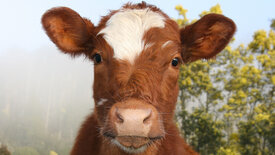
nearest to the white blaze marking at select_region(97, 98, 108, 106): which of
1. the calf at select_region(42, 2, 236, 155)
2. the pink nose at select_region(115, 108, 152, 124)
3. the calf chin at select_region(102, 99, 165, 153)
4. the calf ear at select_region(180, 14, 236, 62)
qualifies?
the calf at select_region(42, 2, 236, 155)

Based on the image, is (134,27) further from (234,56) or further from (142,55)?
(234,56)

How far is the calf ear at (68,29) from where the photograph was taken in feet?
17.0

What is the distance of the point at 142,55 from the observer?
4.41 meters

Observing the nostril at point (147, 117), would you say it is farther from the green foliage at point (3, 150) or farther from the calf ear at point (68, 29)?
the green foliage at point (3, 150)

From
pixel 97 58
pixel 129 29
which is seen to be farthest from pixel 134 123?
pixel 129 29

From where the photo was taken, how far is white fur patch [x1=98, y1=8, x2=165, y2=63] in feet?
14.7

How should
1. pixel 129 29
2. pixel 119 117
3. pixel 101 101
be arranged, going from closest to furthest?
pixel 119 117, pixel 101 101, pixel 129 29

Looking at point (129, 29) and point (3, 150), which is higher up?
point (129, 29)

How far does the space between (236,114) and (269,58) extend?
187 inches

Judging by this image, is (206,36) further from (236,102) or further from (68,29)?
(236,102)

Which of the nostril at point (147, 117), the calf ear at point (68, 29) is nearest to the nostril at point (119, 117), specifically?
the nostril at point (147, 117)

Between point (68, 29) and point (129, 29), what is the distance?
125 cm

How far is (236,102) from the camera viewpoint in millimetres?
21906

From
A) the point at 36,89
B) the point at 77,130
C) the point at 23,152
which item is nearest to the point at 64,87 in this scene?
the point at 36,89
